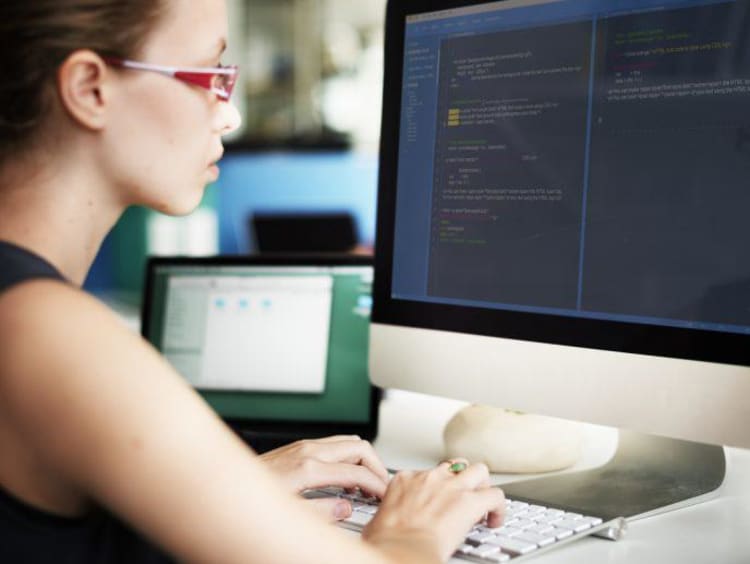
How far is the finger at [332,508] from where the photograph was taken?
81 cm

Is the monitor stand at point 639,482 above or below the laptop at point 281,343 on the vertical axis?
below

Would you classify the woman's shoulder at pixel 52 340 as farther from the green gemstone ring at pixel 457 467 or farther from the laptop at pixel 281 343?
the laptop at pixel 281 343

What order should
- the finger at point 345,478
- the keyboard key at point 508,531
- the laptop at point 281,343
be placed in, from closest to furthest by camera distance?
1. the keyboard key at point 508,531
2. the finger at point 345,478
3. the laptop at point 281,343

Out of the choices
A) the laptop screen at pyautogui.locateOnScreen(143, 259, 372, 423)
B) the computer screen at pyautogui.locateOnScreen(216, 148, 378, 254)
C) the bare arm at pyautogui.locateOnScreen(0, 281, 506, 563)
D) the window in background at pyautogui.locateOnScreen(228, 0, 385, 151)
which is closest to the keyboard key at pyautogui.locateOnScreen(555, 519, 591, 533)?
the bare arm at pyautogui.locateOnScreen(0, 281, 506, 563)

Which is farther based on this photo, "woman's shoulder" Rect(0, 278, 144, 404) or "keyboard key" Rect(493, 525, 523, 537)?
"keyboard key" Rect(493, 525, 523, 537)

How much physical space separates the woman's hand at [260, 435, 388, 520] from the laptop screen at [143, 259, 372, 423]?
30 centimetres

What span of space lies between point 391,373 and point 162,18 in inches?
21.2

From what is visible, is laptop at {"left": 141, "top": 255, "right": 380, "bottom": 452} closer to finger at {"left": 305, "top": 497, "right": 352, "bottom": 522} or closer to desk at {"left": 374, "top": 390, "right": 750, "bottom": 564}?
desk at {"left": 374, "top": 390, "right": 750, "bottom": 564}

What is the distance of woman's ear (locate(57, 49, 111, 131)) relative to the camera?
68cm

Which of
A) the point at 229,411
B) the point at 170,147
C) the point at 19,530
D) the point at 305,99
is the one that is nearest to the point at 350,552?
the point at 19,530

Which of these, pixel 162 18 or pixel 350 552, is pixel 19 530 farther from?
pixel 162 18

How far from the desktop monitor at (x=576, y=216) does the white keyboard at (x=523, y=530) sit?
0.07 m

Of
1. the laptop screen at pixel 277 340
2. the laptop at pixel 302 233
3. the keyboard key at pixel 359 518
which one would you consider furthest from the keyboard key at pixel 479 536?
the laptop at pixel 302 233

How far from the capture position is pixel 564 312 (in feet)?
3.06
